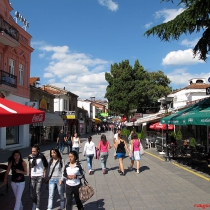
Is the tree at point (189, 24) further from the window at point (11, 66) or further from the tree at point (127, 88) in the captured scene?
the tree at point (127, 88)

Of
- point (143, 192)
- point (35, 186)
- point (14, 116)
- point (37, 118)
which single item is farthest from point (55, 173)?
point (143, 192)

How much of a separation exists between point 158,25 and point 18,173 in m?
6.64

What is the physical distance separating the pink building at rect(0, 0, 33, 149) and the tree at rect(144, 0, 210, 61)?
11.1m

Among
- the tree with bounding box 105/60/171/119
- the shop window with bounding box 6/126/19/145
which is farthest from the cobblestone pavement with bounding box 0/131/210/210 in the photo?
the tree with bounding box 105/60/171/119

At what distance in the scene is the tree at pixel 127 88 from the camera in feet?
131

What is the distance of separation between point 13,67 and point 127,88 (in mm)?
22229

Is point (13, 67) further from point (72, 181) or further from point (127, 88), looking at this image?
point (127, 88)

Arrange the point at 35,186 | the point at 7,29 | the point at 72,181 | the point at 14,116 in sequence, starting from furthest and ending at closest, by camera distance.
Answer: the point at 7,29 < the point at 35,186 < the point at 72,181 < the point at 14,116

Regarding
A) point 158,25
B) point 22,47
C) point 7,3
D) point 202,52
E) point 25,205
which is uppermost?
point 7,3

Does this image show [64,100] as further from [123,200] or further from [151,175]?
[123,200]

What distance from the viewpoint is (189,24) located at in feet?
28.1

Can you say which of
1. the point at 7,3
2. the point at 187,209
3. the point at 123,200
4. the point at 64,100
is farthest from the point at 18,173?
the point at 64,100

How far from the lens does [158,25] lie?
9.16 m

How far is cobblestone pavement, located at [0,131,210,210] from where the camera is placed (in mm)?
6379
